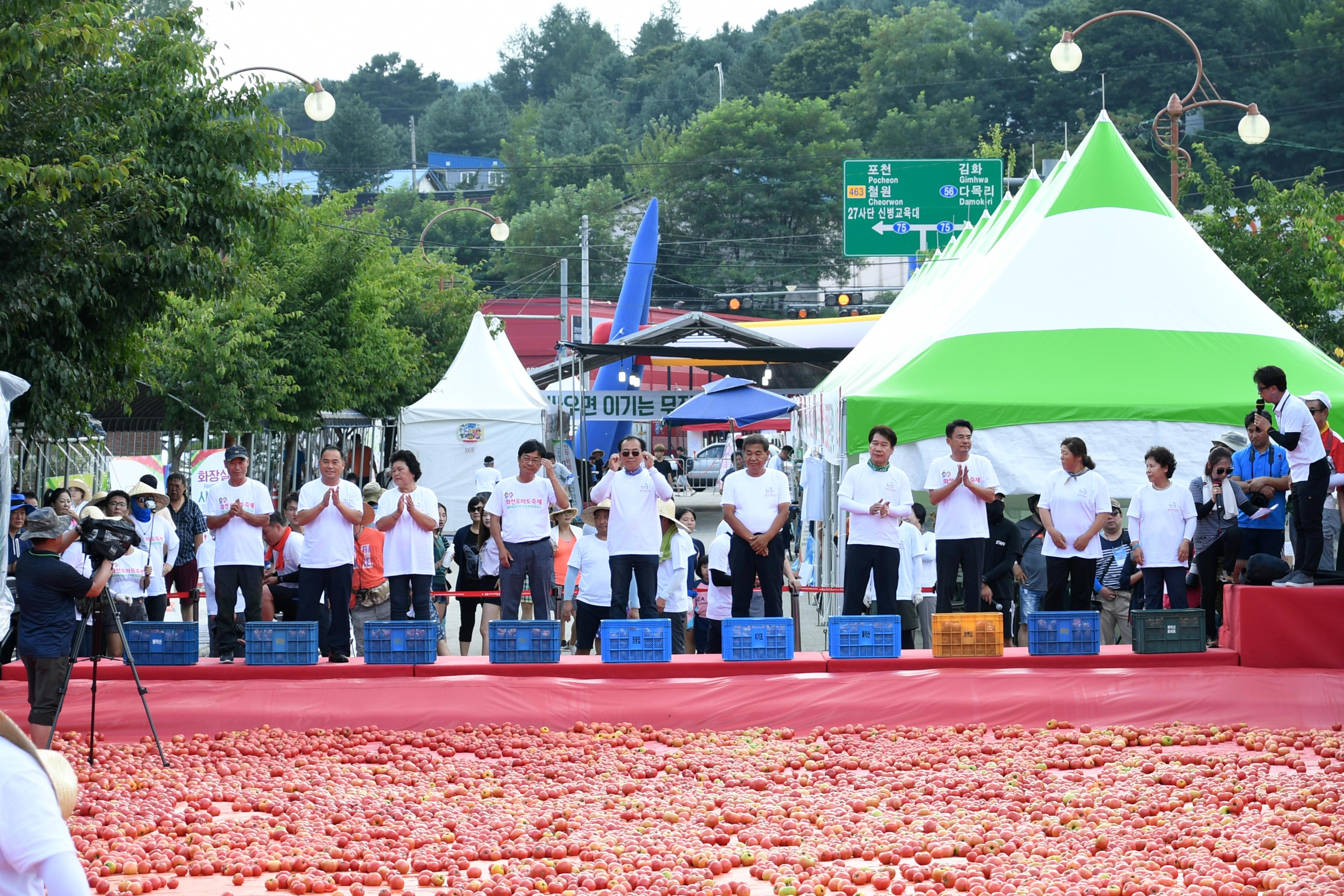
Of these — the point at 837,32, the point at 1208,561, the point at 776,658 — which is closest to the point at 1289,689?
the point at 1208,561

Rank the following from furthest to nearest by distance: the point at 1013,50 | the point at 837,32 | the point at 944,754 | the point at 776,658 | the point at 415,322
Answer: the point at 837,32
the point at 1013,50
the point at 415,322
the point at 776,658
the point at 944,754

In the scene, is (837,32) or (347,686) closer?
(347,686)

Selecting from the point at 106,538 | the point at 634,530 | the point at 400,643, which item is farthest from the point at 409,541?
the point at 106,538

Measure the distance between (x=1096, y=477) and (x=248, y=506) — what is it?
6.08 metres

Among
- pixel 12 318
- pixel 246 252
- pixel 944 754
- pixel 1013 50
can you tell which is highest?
pixel 1013 50

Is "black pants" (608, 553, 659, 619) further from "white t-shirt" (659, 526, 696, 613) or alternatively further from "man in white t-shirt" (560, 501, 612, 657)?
"white t-shirt" (659, 526, 696, 613)

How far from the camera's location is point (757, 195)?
6469 centimetres

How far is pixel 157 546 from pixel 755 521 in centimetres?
474

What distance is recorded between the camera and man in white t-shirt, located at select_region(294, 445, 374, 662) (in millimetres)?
9594

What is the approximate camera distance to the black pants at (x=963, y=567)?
32.6ft

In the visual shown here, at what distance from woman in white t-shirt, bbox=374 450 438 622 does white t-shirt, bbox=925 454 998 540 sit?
12.1 feet

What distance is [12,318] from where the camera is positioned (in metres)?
10.2

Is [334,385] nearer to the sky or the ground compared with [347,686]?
nearer to the sky

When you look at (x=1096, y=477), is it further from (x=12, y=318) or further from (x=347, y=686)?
(x=12, y=318)
